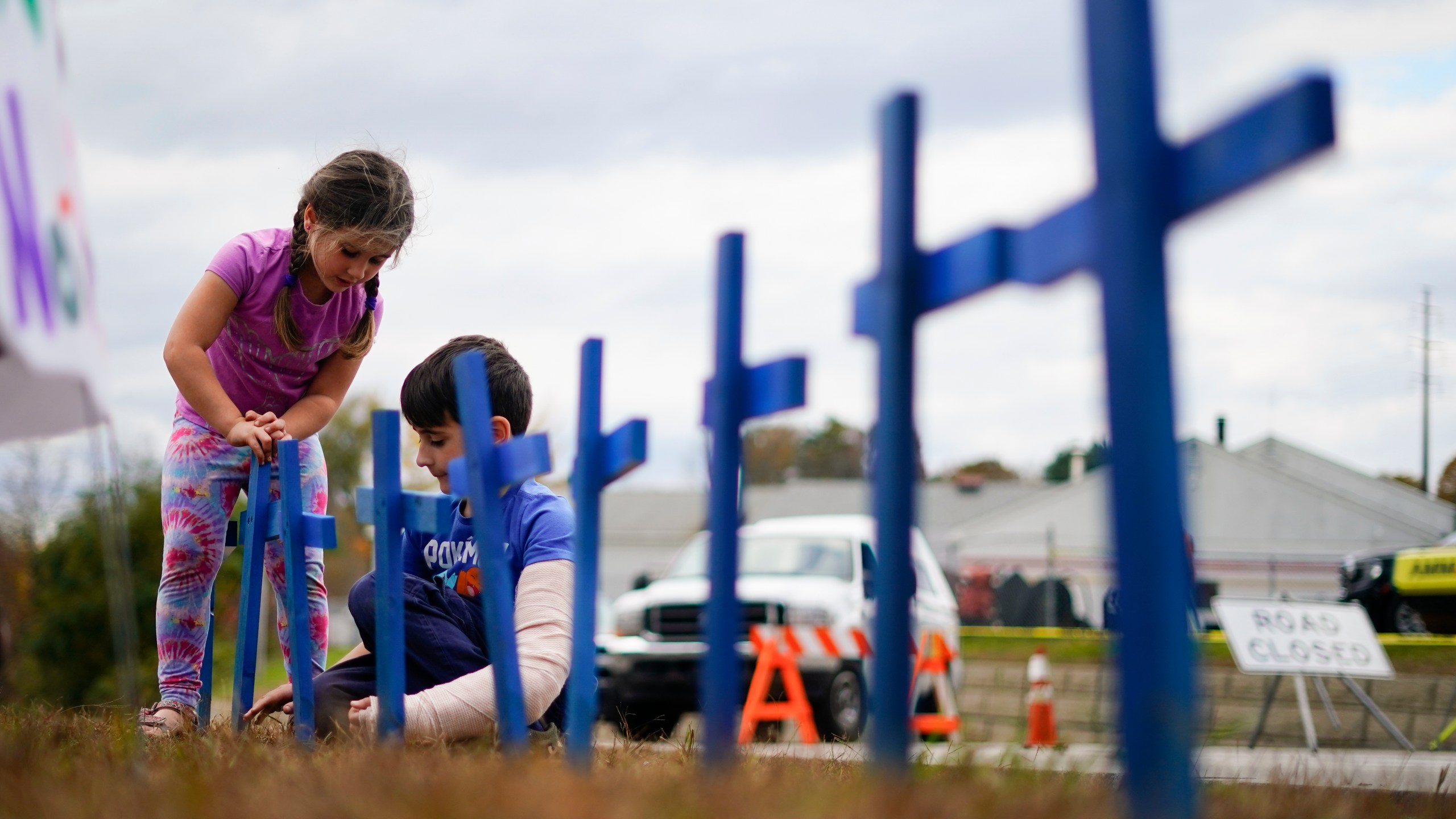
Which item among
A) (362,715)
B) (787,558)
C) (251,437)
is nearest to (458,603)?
(362,715)

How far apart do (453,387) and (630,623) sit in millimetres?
7898

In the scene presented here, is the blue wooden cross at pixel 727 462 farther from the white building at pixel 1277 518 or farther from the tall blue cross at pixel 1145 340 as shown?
the white building at pixel 1277 518

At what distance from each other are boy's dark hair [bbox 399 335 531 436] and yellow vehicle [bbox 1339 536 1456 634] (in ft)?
43.7

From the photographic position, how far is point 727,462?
204 centimetres

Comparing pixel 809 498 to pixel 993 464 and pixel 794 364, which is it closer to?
pixel 993 464

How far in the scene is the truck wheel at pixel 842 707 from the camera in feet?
32.1

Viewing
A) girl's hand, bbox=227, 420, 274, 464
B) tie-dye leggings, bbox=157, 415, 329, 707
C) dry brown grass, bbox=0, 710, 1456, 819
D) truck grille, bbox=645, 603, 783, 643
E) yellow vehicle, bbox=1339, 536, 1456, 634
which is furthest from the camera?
yellow vehicle, bbox=1339, 536, 1456, 634

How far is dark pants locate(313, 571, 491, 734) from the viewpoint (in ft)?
10.3

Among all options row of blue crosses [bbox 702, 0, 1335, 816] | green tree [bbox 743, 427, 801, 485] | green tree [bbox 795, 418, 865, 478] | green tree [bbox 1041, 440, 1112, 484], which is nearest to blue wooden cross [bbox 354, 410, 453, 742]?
row of blue crosses [bbox 702, 0, 1335, 816]

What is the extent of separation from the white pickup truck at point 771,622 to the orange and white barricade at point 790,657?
0.09m

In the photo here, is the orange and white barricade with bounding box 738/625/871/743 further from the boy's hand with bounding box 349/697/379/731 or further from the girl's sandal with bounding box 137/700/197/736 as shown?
the boy's hand with bounding box 349/697/379/731

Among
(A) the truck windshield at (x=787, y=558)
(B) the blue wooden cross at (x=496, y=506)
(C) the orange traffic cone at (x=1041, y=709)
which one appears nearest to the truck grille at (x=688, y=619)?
(A) the truck windshield at (x=787, y=558)

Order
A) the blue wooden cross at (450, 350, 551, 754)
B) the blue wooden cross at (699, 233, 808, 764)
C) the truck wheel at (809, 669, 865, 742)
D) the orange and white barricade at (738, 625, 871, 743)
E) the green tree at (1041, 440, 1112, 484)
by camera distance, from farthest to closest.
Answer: the green tree at (1041, 440, 1112, 484), the truck wheel at (809, 669, 865, 742), the orange and white barricade at (738, 625, 871, 743), the blue wooden cross at (450, 350, 551, 754), the blue wooden cross at (699, 233, 808, 764)

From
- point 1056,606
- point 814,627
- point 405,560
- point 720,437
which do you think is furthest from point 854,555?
point 1056,606
